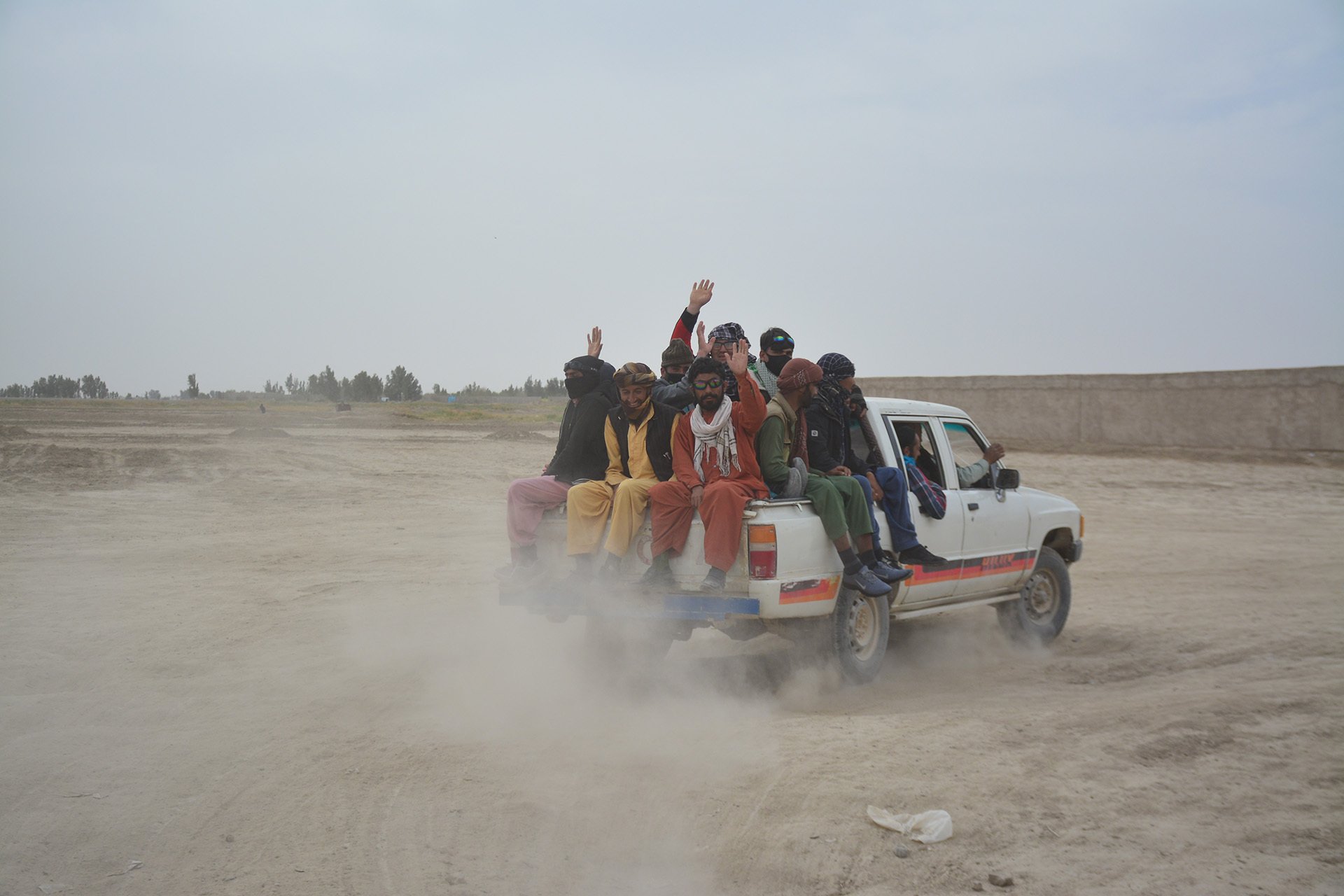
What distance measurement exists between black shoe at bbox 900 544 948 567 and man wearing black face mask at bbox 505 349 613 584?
2.21 m

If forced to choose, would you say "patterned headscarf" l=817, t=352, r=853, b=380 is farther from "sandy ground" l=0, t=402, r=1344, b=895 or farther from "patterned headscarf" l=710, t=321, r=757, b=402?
"sandy ground" l=0, t=402, r=1344, b=895

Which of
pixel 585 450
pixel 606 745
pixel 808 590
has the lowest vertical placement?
pixel 606 745

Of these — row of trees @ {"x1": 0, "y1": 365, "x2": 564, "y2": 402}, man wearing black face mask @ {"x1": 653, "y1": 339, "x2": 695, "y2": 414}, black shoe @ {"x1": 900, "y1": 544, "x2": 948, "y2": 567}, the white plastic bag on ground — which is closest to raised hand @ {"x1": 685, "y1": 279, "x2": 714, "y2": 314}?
man wearing black face mask @ {"x1": 653, "y1": 339, "x2": 695, "y2": 414}

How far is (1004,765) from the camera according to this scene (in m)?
5.18

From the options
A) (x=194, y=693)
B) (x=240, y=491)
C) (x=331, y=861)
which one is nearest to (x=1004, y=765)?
(x=331, y=861)

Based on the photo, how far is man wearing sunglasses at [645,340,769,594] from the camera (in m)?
6.15

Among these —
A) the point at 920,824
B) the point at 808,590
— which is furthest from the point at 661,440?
the point at 920,824

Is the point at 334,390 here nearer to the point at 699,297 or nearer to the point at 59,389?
the point at 59,389

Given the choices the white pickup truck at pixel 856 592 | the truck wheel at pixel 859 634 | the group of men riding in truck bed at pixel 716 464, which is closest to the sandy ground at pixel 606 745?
the truck wheel at pixel 859 634

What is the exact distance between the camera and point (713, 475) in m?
6.49

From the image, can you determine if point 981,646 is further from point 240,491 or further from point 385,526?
point 240,491

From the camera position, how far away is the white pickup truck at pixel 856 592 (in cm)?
619

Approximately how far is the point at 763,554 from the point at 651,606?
774 millimetres

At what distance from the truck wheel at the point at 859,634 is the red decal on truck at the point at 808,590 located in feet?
0.40
